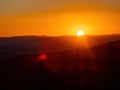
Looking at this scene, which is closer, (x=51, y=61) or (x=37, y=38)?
(x=51, y=61)

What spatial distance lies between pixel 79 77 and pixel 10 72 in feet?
9.44

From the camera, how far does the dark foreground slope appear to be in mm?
16156

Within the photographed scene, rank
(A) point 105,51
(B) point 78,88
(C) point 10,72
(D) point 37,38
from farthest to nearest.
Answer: (D) point 37,38 → (A) point 105,51 → (C) point 10,72 → (B) point 78,88

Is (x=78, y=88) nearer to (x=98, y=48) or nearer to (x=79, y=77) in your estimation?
(x=79, y=77)

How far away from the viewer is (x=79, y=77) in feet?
54.8

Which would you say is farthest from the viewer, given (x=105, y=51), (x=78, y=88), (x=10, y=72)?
(x=105, y=51)

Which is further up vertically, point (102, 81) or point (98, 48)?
point (98, 48)

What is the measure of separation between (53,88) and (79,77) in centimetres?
128

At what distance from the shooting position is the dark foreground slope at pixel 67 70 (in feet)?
53.0

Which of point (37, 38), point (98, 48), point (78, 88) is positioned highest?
point (37, 38)

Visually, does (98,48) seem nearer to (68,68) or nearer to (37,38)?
(68,68)

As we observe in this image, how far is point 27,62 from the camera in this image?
19031 mm

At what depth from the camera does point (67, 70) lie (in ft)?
57.3

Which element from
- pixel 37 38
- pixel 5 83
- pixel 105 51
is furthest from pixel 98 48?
pixel 37 38
